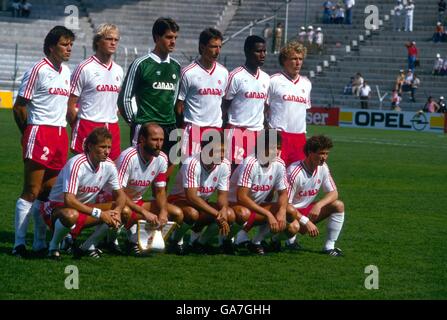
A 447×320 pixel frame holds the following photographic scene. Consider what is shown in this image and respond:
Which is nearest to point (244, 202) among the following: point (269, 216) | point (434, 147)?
point (269, 216)

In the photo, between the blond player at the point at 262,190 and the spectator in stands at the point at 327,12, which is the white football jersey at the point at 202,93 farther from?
the spectator in stands at the point at 327,12

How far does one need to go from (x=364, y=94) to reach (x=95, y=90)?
33800 mm

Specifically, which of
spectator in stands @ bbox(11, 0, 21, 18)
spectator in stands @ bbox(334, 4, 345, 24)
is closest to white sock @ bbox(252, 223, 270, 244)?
→ spectator in stands @ bbox(334, 4, 345, 24)

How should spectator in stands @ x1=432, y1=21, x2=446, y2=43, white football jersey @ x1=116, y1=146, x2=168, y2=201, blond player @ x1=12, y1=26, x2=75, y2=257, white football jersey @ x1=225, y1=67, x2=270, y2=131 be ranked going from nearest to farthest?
blond player @ x1=12, y1=26, x2=75, y2=257
white football jersey @ x1=116, y1=146, x2=168, y2=201
white football jersey @ x1=225, y1=67, x2=270, y2=131
spectator in stands @ x1=432, y1=21, x2=446, y2=43

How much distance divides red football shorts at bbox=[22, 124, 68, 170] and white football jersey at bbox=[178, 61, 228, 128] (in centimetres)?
147

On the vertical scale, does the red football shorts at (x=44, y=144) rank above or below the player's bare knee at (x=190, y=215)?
above

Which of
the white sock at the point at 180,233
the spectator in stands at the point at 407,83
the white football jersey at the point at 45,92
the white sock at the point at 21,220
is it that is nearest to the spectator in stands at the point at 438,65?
the spectator in stands at the point at 407,83

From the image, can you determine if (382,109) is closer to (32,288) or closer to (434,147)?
(434,147)

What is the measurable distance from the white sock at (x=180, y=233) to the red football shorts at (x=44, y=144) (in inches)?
51.1

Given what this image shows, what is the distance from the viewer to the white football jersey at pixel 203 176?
30.5 feet

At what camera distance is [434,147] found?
28406 millimetres

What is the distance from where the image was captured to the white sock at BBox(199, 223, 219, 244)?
954 centimetres

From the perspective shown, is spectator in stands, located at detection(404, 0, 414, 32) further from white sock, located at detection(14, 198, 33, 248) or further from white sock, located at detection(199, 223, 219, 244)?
white sock, located at detection(14, 198, 33, 248)
